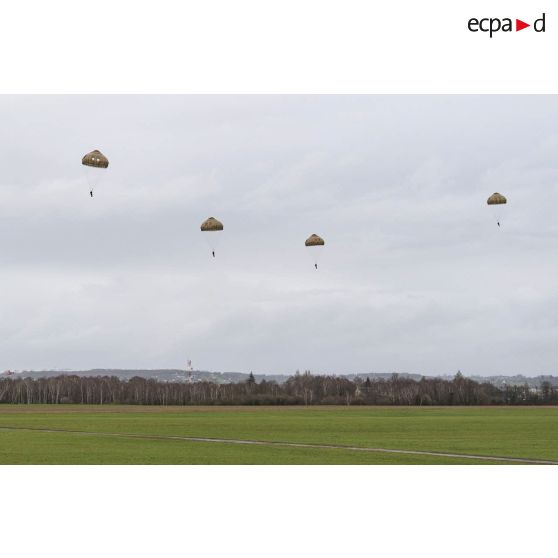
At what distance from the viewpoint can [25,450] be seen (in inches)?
1953

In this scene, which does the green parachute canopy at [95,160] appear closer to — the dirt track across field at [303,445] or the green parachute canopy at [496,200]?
the dirt track across field at [303,445]

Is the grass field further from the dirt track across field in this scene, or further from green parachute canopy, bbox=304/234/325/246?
green parachute canopy, bbox=304/234/325/246

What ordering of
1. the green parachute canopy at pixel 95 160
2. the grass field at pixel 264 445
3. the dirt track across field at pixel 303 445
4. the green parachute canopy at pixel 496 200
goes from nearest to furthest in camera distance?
the dirt track across field at pixel 303 445 → the grass field at pixel 264 445 → the green parachute canopy at pixel 95 160 → the green parachute canopy at pixel 496 200

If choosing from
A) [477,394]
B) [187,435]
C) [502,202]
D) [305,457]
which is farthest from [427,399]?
[305,457]

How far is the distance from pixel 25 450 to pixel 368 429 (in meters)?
33.5

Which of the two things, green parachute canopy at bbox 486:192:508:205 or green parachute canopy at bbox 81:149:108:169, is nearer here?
green parachute canopy at bbox 81:149:108:169

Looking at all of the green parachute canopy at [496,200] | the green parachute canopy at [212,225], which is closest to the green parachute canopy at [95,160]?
the green parachute canopy at [212,225]

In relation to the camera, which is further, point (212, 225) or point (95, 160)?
point (212, 225)

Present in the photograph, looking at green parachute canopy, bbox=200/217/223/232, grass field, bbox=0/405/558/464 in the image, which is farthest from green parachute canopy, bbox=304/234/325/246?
grass field, bbox=0/405/558/464

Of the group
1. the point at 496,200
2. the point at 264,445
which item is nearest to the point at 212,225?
the point at 496,200

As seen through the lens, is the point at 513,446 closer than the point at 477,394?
Yes

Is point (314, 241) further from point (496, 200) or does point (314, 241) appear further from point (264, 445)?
point (264, 445)

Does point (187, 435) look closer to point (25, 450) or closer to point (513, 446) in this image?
point (25, 450)

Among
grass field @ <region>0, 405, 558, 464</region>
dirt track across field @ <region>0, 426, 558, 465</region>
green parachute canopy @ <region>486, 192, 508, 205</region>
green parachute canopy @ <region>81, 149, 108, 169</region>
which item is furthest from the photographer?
green parachute canopy @ <region>486, 192, 508, 205</region>
